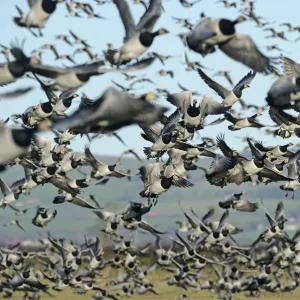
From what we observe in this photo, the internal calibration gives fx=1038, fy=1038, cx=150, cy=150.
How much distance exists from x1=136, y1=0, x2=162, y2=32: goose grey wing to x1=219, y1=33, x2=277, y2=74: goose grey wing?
1.36 m

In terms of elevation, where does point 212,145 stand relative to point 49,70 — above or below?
below

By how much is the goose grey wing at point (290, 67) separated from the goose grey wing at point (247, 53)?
61 centimetres

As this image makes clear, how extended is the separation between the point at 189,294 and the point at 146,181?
16.5m

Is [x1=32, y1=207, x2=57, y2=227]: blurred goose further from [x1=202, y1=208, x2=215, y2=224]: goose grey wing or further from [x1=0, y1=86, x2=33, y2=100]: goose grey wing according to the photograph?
[x1=0, y1=86, x2=33, y2=100]: goose grey wing

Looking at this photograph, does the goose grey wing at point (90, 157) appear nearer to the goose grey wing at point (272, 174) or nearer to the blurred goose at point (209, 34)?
the goose grey wing at point (272, 174)

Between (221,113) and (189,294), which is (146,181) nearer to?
(221,113)

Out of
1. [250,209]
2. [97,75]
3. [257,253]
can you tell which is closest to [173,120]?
[97,75]

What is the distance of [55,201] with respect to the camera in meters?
26.0

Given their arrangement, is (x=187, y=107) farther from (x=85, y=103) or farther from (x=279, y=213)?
(x=279, y=213)

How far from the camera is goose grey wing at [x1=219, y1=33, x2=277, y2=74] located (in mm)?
20031

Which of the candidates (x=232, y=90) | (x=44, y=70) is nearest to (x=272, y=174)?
(x=232, y=90)

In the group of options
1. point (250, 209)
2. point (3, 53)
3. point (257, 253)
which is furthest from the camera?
point (3, 53)

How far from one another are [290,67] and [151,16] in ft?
9.27

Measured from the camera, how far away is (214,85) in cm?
2311
